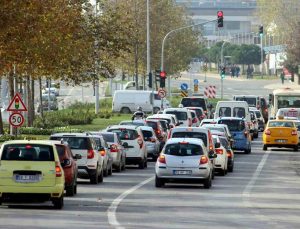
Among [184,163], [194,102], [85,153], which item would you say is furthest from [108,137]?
[194,102]

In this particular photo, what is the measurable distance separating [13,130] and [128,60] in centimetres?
5285

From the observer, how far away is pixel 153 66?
115875 mm

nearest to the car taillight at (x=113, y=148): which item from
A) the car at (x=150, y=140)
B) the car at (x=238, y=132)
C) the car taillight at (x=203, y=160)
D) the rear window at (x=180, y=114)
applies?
the car taillight at (x=203, y=160)

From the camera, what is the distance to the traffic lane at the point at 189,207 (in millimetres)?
25000

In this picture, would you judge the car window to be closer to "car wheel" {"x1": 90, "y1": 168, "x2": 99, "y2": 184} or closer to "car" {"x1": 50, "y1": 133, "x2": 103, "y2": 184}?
"car" {"x1": 50, "y1": 133, "x2": 103, "y2": 184}

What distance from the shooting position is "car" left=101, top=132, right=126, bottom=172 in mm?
43031

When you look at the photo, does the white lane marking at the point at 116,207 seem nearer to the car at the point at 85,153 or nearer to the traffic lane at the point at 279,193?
the car at the point at 85,153

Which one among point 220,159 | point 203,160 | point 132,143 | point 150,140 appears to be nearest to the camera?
point 203,160

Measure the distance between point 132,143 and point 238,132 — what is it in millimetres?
11776

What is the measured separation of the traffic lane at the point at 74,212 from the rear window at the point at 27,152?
1.03m

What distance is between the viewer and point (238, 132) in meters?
57.4

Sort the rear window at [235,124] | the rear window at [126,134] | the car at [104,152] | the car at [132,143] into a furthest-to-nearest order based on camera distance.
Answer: the rear window at [235,124], the rear window at [126,134], the car at [132,143], the car at [104,152]

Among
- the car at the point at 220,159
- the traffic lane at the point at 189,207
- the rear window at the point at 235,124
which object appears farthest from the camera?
the rear window at the point at 235,124

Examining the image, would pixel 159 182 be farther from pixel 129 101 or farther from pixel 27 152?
pixel 129 101
